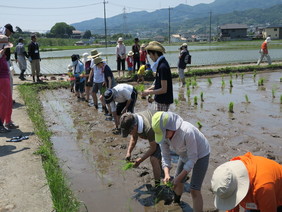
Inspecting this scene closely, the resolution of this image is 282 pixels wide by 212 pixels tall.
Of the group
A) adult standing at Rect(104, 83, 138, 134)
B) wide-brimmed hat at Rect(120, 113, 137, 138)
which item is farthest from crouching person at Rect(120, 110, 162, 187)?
adult standing at Rect(104, 83, 138, 134)

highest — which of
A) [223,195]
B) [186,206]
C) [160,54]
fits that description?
[160,54]

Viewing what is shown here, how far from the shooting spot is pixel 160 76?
15.5ft

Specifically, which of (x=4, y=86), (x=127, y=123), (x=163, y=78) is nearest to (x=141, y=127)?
(x=127, y=123)

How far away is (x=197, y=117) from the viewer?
757 cm

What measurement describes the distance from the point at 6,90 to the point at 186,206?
167 inches

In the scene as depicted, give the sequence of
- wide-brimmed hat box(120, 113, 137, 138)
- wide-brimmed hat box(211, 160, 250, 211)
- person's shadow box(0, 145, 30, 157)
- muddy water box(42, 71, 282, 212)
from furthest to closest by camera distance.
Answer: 1. person's shadow box(0, 145, 30, 157)
2. muddy water box(42, 71, 282, 212)
3. wide-brimmed hat box(120, 113, 137, 138)
4. wide-brimmed hat box(211, 160, 250, 211)

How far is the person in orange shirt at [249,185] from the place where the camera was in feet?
7.50

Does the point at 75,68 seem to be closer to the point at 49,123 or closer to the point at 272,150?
the point at 49,123

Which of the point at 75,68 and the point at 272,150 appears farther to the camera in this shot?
the point at 75,68

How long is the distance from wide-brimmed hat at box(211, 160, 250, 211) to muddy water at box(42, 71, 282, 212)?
55.3 inches

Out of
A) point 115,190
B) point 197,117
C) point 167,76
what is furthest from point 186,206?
point 197,117

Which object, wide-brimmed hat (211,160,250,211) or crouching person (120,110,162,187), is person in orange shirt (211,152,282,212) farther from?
crouching person (120,110,162,187)

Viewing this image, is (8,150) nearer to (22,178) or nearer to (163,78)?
(22,178)

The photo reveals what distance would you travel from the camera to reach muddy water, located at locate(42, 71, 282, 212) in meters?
4.05
